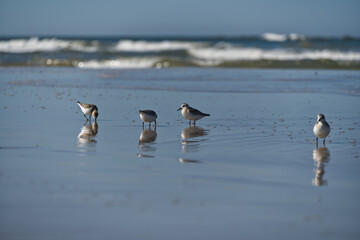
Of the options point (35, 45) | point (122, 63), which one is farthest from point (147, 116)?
point (35, 45)

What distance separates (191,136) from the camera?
10148mm

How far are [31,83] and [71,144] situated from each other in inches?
497

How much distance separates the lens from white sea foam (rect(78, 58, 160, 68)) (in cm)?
3750

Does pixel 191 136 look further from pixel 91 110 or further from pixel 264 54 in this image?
pixel 264 54

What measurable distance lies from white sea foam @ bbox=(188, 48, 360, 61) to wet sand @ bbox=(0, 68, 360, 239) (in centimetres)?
2517

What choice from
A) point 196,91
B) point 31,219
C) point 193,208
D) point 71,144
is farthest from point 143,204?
point 196,91

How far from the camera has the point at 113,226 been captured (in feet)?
16.5

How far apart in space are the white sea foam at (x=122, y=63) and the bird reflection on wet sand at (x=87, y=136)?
1028 inches

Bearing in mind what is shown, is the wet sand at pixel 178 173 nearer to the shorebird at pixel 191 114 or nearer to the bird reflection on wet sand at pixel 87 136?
the bird reflection on wet sand at pixel 87 136

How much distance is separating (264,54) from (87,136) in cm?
3367

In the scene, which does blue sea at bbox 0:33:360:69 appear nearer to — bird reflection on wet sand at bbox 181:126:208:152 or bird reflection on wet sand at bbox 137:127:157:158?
bird reflection on wet sand at bbox 181:126:208:152

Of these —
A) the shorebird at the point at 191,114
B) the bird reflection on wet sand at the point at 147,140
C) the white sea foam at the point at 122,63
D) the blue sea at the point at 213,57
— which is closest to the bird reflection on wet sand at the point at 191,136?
the shorebird at the point at 191,114

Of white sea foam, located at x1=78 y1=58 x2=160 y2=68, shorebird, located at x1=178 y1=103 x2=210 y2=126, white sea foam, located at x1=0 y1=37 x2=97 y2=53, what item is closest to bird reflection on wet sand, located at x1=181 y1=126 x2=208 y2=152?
shorebird, located at x1=178 y1=103 x2=210 y2=126

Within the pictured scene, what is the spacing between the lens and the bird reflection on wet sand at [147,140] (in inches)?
341
